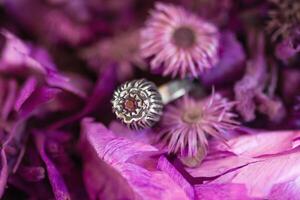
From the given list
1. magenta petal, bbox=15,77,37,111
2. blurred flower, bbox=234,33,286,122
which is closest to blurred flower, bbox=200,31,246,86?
blurred flower, bbox=234,33,286,122

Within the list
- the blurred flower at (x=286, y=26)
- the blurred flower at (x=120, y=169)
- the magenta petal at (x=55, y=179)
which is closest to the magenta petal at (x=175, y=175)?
the blurred flower at (x=120, y=169)

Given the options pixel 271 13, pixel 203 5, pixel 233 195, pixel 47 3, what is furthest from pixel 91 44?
pixel 233 195

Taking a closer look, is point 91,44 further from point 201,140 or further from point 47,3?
point 201,140

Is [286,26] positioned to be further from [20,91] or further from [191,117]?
[20,91]

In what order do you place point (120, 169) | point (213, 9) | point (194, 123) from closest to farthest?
1. point (120, 169)
2. point (194, 123)
3. point (213, 9)

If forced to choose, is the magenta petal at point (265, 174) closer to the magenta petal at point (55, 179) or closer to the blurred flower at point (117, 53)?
the magenta petal at point (55, 179)

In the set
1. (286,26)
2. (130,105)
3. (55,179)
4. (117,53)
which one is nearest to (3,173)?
(55,179)
